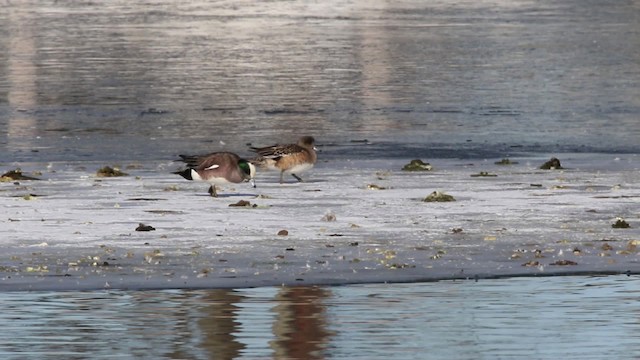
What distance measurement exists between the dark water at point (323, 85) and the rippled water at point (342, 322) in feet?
30.8

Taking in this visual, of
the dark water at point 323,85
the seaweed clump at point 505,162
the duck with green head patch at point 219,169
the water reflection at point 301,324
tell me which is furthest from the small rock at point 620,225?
the dark water at point 323,85

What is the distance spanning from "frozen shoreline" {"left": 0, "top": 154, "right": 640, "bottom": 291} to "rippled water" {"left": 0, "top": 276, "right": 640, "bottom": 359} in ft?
1.63

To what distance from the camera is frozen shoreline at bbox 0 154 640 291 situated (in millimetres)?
11648

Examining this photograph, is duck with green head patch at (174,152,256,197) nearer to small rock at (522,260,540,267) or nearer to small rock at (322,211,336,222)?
small rock at (322,211,336,222)

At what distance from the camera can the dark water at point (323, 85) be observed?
22.2m

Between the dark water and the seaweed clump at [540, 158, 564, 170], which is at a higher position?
the dark water

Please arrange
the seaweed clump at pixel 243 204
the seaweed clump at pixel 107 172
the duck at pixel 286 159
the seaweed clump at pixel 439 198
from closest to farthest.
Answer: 1. the seaweed clump at pixel 243 204
2. the seaweed clump at pixel 439 198
3. the duck at pixel 286 159
4. the seaweed clump at pixel 107 172

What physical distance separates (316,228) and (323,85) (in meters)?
17.6

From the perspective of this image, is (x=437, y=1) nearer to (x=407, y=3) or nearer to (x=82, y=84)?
(x=407, y=3)

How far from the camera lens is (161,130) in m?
23.4

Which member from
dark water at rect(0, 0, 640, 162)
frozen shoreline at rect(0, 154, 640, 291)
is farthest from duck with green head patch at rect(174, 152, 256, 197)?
dark water at rect(0, 0, 640, 162)

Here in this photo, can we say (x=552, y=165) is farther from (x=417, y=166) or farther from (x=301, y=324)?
(x=301, y=324)

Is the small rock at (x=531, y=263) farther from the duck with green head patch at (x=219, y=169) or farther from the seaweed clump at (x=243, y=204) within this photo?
the duck with green head patch at (x=219, y=169)

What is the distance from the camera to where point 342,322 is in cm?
974
